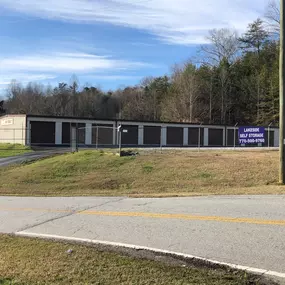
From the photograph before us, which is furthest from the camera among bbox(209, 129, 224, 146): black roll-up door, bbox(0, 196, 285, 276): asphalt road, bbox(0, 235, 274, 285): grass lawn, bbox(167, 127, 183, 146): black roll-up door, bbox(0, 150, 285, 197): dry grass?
bbox(209, 129, 224, 146): black roll-up door

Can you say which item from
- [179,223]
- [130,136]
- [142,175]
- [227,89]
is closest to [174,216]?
[179,223]

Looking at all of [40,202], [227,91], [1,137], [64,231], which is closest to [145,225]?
[64,231]

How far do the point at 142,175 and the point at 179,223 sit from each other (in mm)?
11419

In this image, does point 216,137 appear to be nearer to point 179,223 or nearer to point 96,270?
point 179,223

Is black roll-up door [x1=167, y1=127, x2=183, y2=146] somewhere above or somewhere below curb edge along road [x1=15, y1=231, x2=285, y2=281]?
above

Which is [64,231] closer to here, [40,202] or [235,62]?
[40,202]

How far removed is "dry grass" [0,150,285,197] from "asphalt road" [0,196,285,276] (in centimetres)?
450

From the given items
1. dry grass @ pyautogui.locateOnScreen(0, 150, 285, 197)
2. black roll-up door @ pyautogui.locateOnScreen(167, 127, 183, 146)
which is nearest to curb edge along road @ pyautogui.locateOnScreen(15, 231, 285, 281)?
dry grass @ pyautogui.locateOnScreen(0, 150, 285, 197)

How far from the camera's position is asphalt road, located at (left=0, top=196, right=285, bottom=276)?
19.3 feet

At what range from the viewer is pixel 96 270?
4969 mm

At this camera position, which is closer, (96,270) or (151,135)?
(96,270)

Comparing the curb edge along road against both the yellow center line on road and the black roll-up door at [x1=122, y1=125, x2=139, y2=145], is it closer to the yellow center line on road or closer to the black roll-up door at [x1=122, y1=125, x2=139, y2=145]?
the yellow center line on road

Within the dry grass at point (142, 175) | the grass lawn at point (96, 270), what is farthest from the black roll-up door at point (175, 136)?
the grass lawn at point (96, 270)

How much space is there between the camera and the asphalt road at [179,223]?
231 inches
